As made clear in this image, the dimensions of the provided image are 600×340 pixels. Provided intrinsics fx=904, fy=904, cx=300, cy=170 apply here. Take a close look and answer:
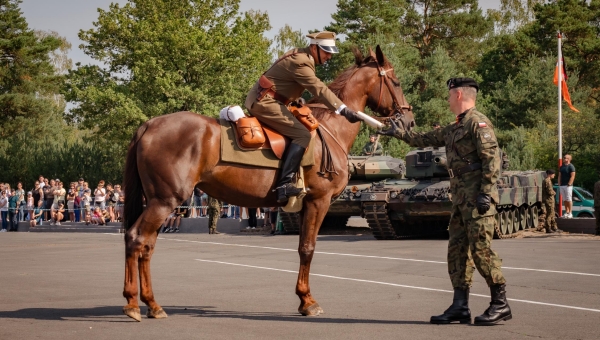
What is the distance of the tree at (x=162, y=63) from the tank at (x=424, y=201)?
2830cm

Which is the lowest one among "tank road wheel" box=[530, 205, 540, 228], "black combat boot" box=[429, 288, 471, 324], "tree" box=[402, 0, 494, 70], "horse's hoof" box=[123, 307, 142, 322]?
"horse's hoof" box=[123, 307, 142, 322]

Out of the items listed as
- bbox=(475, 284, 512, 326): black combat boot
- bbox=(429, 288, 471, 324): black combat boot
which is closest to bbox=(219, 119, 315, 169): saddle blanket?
bbox=(429, 288, 471, 324): black combat boot

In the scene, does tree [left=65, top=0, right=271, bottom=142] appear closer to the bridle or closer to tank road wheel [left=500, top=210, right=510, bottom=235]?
tank road wheel [left=500, top=210, right=510, bottom=235]

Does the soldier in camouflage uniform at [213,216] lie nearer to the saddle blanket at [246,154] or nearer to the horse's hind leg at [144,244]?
the saddle blanket at [246,154]

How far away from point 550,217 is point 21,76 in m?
47.3

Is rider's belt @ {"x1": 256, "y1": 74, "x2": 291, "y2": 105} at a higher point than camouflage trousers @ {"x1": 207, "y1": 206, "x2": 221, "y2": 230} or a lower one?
higher

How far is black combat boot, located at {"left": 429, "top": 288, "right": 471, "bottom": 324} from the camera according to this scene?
29.2ft

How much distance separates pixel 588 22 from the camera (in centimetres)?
6188

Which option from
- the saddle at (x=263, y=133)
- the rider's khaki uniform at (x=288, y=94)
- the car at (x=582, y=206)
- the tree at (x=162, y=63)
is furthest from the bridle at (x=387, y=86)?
the tree at (x=162, y=63)

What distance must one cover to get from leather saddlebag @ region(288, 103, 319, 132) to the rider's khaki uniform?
88 millimetres

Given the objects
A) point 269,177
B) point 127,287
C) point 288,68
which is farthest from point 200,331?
point 288,68

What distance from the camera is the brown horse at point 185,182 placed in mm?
9281

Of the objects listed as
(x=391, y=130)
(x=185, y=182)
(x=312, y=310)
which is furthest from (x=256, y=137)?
(x=312, y=310)

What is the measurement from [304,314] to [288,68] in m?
2.67
